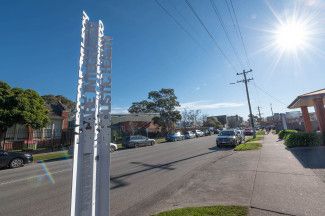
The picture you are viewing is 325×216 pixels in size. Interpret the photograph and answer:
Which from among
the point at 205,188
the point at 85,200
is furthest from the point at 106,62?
the point at 205,188

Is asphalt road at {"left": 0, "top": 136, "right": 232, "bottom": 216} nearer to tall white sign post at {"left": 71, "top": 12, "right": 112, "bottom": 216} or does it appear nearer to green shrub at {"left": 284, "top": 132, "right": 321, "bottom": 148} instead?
tall white sign post at {"left": 71, "top": 12, "right": 112, "bottom": 216}

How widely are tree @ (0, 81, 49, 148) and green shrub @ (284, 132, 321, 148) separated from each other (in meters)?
23.7

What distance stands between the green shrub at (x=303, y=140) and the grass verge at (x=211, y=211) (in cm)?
1367

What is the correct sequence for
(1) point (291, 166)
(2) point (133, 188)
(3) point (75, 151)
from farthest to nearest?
(1) point (291, 166) < (2) point (133, 188) < (3) point (75, 151)

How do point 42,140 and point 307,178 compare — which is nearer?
point 307,178

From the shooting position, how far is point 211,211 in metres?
5.62

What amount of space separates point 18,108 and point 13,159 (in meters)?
9.69

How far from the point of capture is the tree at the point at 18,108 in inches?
939

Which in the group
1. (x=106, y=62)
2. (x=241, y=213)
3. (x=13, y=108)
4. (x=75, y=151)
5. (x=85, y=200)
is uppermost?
(x=13, y=108)

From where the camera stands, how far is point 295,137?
57.6ft

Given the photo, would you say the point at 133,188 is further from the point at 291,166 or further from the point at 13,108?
the point at 13,108

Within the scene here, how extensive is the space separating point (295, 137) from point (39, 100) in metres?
25.3

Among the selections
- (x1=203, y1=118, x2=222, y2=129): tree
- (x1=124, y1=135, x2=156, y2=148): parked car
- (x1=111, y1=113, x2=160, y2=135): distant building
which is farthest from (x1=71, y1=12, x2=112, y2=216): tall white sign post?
(x1=203, y1=118, x2=222, y2=129): tree

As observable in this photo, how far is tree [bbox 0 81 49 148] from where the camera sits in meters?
23.9
